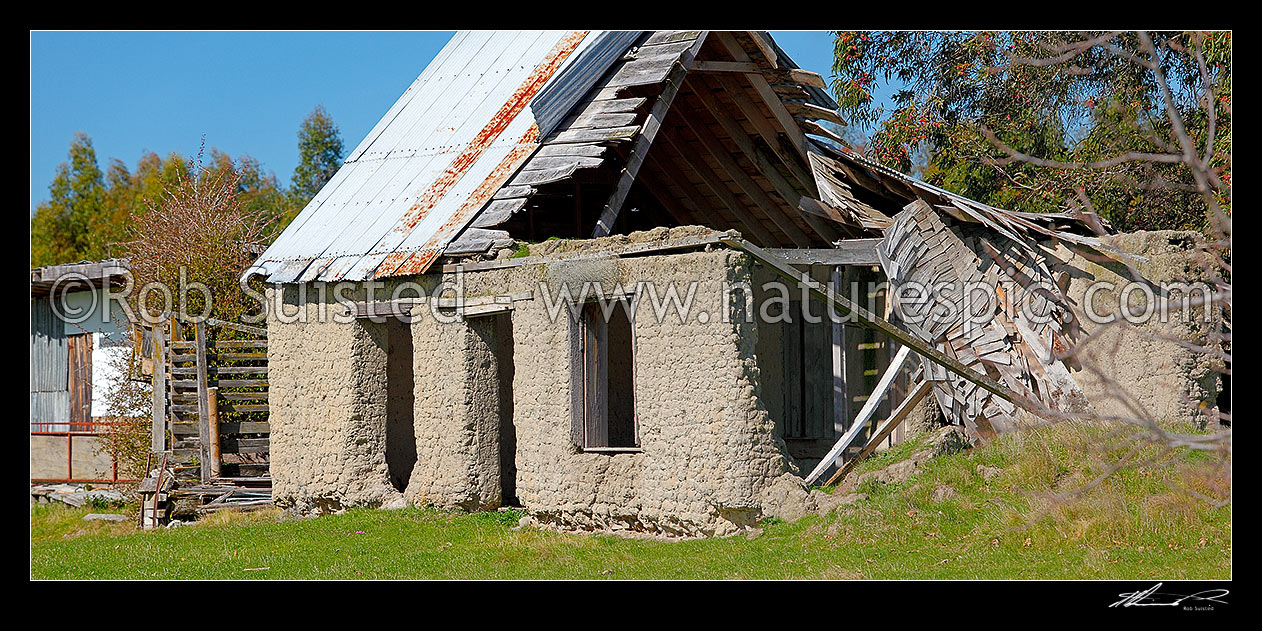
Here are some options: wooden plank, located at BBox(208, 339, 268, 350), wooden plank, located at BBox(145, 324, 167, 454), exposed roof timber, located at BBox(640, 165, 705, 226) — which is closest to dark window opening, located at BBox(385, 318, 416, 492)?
wooden plank, located at BBox(208, 339, 268, 350)

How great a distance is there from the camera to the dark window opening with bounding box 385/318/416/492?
14664mm

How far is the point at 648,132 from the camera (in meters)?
13.3

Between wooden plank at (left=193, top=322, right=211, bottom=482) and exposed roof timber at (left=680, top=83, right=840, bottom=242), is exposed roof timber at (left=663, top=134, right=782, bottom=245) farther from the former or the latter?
wooden plank at (left=193, top=322, right=211, bottom=482)

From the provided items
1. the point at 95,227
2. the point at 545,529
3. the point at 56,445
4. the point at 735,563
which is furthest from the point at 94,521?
the point at 95,227

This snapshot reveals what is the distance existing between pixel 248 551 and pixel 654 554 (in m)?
4.78

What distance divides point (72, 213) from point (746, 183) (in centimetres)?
2919

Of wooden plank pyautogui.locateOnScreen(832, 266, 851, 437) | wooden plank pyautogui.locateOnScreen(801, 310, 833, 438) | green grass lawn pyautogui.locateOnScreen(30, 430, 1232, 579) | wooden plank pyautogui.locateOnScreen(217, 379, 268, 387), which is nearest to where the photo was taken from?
green grass lawn pyautogui.locateOnScreen(30, 430, 1232, 579)

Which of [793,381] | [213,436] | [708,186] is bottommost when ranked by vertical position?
[213,436]

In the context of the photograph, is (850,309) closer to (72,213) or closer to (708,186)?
(708,186)

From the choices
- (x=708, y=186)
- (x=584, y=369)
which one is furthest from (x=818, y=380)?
(x=584, y=369)

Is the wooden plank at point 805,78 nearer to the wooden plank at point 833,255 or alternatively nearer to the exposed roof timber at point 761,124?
the exposed roof timber at point 761,124

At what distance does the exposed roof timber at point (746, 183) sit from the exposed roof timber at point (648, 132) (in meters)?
1.06

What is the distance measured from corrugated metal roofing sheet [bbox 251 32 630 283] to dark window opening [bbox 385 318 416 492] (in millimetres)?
1342

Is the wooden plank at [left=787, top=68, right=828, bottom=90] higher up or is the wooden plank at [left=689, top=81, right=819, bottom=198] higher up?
the wooden plank at [left=787, top=68, right=828, bottom=90]
